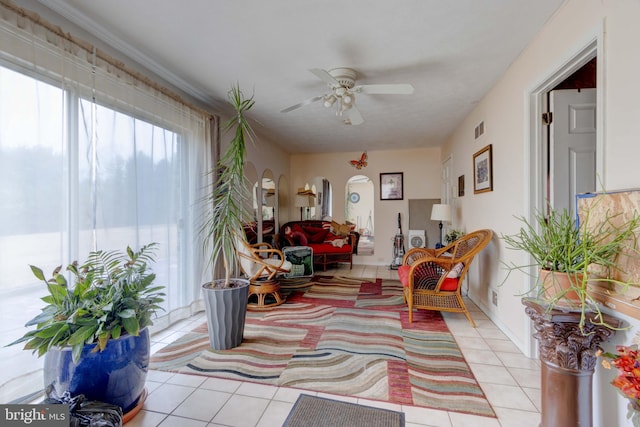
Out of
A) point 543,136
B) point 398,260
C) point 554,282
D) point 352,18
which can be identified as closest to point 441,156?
point 398,260

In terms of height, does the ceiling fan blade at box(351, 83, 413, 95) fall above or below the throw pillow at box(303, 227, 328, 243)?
above

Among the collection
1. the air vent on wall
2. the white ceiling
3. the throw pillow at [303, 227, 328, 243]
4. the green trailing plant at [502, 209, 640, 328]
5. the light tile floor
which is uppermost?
the white ceiling

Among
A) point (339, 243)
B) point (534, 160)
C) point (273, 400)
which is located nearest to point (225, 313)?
point (273, 400)

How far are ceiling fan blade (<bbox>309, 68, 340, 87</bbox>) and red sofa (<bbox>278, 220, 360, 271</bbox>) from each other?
3.21m

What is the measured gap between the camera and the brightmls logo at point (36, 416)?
115 centimetres

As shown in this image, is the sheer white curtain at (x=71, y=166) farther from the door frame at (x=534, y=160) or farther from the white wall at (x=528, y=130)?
the door frame at (x=534, y=160)

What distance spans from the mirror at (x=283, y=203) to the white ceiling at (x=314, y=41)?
2561 millimetres

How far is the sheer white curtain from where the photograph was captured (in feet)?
4.91

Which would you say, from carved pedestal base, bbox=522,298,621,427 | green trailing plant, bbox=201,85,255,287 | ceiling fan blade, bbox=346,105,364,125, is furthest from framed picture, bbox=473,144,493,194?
green trailing plant, bbox=201,85,255,287

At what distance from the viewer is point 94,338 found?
138 centimetres

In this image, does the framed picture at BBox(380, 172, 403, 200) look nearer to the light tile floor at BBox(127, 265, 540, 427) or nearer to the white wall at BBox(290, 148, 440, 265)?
the white wall at BBox(290, 148, 440, 265)

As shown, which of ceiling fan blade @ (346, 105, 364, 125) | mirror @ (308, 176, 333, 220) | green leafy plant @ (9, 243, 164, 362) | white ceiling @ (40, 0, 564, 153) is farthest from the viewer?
mirror @ (308, 176, 333, 220)

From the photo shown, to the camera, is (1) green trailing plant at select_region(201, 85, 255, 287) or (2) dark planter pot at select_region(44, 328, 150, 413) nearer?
(2) dark planter pot at select_region(44, 328, 150, 413)

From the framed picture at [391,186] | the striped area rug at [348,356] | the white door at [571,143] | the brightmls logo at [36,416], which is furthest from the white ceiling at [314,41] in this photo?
the framed picture at [391,186]
